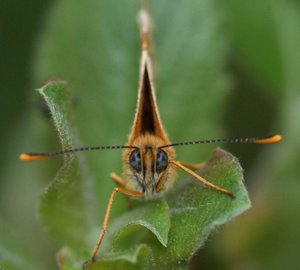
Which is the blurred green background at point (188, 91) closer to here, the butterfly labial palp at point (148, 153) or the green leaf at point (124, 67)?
the green leaf at point (124, 67)

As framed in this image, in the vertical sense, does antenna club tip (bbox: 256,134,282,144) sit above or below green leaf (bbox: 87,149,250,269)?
above

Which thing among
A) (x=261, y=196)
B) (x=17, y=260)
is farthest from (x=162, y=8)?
(x=17, y=260)

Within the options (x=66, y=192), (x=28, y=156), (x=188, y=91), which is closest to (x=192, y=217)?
(x=66, y=192)

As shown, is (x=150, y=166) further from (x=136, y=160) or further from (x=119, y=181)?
(x=119, y=181)

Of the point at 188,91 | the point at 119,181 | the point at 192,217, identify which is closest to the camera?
the point at 192,217

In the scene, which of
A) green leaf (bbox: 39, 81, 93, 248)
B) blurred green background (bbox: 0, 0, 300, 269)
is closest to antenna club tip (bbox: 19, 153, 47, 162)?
green leaf (bbox: 39, 81, 93, 248)

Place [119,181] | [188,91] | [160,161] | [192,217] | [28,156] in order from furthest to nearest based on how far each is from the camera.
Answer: [188,91] → [119,181] → [160,161] → [28,156] → [192,217]

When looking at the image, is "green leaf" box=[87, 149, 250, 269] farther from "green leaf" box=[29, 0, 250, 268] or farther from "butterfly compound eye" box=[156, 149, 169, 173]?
"green leaf" box=[29, 0, 250, 268]

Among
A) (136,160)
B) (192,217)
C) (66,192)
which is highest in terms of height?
(136,160)
